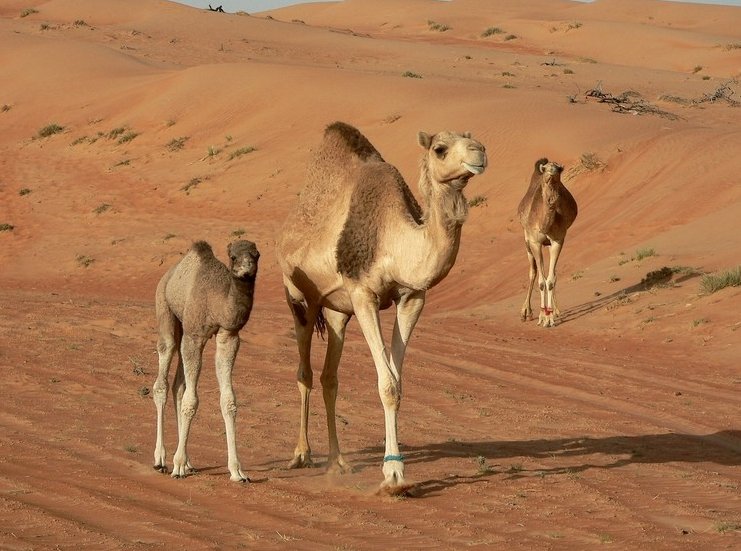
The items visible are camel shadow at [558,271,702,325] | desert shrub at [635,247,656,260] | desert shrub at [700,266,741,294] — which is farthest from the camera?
desert shrub at [635,247,656,260]

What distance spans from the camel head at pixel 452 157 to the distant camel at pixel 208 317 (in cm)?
133

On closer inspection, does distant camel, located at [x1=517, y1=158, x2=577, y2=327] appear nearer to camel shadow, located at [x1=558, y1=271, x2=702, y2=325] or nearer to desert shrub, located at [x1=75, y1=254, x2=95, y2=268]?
camel shadow, located at [x1=558, y1=271, x2=702, y2=325]

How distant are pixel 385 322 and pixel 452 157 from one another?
36.4ft

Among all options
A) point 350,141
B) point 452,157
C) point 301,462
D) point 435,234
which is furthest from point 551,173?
point 452,157

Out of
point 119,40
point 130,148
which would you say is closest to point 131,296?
point 130,148

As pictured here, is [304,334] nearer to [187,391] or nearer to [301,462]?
[301,462]

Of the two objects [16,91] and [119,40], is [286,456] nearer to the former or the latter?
[16,91]

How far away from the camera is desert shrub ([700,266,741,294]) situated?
18906 mm

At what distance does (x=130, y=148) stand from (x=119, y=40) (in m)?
29.0

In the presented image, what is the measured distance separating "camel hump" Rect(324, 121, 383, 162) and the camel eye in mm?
1639

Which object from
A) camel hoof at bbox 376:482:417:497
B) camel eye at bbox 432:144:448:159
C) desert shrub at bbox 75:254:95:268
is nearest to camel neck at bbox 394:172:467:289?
camel eye at bbox 432:144:448:159

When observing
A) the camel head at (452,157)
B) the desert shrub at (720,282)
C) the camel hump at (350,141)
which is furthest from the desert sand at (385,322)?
the camel hump at (350,141)

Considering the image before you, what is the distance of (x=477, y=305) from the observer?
878 inches

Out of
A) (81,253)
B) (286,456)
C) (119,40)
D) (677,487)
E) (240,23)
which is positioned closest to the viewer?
(677,487)
